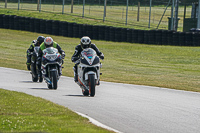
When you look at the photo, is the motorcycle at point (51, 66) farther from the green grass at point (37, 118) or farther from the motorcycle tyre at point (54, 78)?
the green grass at point (37, 118)

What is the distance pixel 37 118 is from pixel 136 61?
1798cm

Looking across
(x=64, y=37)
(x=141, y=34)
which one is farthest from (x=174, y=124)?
(x=64, y=37)

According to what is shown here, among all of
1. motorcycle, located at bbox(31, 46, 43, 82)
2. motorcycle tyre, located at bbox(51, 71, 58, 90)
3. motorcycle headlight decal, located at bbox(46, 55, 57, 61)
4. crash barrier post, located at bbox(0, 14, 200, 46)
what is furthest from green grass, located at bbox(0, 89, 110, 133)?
crash barrier post, located at bbox(0, 14, 200, 46)

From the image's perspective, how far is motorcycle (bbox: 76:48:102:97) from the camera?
36.4 ft

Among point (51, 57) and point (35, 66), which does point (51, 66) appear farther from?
point (35, 66)

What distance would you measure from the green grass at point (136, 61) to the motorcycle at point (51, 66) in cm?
392

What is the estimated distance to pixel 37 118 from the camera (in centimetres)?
779

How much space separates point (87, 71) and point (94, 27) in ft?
74.4

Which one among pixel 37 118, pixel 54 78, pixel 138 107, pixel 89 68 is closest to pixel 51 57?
pixel 54 78

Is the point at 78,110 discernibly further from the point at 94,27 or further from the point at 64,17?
the point at 64,17

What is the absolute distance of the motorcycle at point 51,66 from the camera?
12695 millimetres

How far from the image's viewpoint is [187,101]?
10953 millimetres

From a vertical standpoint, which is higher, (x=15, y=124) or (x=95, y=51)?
(x=95, y=51)

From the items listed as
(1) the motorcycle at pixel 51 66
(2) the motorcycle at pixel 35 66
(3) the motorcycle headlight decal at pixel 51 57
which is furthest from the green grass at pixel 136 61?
(3) the motorcycle headlight decal at pixel 51 57
